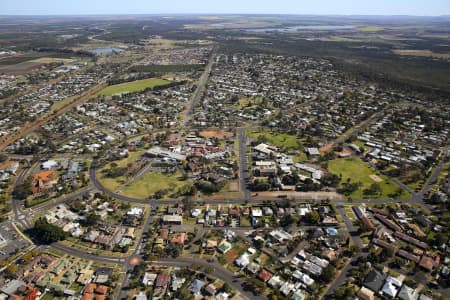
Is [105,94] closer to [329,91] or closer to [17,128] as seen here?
[17,128]

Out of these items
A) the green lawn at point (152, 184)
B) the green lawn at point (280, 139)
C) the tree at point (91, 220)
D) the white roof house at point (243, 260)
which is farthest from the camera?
the green lawn at point (280, 139)

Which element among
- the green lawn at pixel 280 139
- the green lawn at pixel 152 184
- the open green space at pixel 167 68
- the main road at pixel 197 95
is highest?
the open green space at pixel 167 68

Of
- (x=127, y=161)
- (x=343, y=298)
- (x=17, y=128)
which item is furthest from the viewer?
(x=17, y=128)

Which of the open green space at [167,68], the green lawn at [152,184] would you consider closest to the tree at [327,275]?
the green lawn at [152,184]

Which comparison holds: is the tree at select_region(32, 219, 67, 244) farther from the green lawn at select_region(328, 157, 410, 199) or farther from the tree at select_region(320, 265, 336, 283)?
the green lawn at select_region(328, 157, 410, 199)

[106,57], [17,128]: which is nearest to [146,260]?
[17,128]

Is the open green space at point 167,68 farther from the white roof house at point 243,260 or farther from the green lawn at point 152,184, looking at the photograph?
the white roof house at point 243,260
